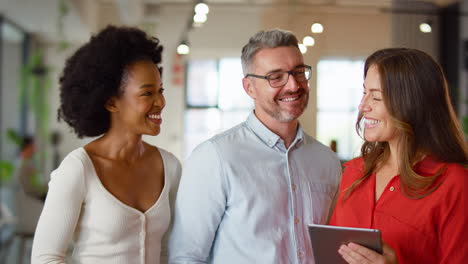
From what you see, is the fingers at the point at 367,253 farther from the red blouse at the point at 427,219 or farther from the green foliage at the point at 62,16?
the green foliage at the point at 62,16

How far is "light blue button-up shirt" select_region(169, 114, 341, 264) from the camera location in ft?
6.81

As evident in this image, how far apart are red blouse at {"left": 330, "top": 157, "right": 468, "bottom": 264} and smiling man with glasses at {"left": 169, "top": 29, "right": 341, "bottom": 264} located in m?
0.30

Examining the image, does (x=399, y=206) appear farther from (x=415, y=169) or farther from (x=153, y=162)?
(x=153, y=162)

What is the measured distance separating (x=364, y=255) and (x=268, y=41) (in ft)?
3.11

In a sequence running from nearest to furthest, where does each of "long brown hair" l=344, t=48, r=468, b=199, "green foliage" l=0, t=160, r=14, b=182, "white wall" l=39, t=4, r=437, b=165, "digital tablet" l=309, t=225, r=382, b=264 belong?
1. "digital tablet" l=309, t=225, r=382, b=264
2. "long brown hair" l=344, t=48, r=468, b=199
3. "white wall" l=39, t=4, r=437, b=165
4. "green foliage" l=0, t=160, r=14, b=182

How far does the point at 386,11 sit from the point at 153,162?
500 centimetres

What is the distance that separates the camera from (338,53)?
5918 millimetres

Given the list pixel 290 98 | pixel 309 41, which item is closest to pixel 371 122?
pixel 290 98

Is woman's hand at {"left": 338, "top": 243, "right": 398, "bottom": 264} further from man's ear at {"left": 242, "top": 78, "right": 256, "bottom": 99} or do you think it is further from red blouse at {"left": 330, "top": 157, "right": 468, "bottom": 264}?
man's ear at {"left": 242, "top": 78, "right": 256, "bottom": 99}

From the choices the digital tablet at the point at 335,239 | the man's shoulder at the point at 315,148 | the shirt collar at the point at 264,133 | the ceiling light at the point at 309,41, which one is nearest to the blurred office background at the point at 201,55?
the ceiling light at the point at 309,41

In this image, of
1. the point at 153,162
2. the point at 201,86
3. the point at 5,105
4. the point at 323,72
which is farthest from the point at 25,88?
the point at 153,162

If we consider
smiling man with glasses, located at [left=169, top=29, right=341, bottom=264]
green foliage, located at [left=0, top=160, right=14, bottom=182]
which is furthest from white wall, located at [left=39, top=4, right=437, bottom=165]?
smiling man with glasses, located at [left=169, top=29, right=341, bottom=264]

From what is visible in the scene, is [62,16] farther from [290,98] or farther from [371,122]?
[371,122]

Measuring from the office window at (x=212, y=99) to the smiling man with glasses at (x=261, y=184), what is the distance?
5252 millimetres
